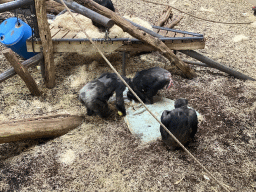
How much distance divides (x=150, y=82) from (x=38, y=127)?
5.87 feet

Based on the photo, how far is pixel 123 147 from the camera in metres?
3.13

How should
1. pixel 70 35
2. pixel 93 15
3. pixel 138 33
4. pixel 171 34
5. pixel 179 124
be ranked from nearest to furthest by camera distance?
1. pixel 179 124
2. pixel 93 15
3. pixel 138 33
4. pixel 70 35
5. pixel 171 34

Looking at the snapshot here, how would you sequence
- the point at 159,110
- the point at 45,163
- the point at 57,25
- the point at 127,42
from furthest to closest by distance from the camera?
the point at 57,25
the point at 127,42
the point at 159,110
the point at 45,163

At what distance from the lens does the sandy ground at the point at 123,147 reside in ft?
8.73

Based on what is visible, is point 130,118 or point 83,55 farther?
point 83,55

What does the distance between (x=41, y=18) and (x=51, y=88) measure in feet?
4.06

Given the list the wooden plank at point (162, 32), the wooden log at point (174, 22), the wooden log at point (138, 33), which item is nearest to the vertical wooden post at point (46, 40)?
the wooden log at point (138, 33)

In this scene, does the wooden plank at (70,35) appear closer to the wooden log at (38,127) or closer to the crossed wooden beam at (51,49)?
the crossed wooden beam at (51,49)

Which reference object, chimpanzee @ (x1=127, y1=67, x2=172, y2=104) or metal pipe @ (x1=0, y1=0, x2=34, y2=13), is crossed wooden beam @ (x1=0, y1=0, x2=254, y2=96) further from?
chimpanzee @ (x1=127, y1=67, x2=172, y2=104)

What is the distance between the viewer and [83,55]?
533 cm

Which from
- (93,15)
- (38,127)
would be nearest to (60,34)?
(93,15)

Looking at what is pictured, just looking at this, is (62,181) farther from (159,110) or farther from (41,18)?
(41,18)

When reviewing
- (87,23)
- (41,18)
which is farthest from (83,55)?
(41,18)

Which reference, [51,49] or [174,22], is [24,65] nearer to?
[51,49]
